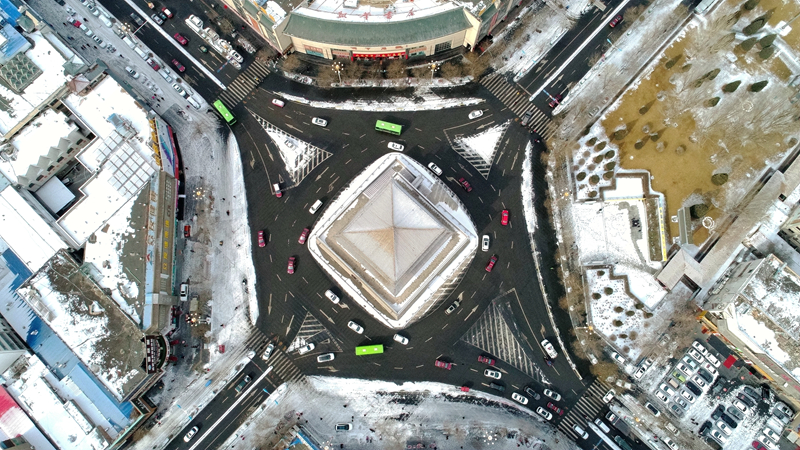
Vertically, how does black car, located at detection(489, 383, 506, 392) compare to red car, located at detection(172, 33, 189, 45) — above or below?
below

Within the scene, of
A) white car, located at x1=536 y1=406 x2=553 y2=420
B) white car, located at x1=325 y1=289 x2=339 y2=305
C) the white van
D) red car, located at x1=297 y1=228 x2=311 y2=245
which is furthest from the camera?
the white van

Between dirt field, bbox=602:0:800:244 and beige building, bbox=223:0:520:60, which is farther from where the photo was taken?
dirt field, bbox=602:0:800:244

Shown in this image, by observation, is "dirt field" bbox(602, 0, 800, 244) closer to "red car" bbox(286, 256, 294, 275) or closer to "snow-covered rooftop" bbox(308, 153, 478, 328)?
"snow-covered rooftop" bbox(308, 153, 478, 328)

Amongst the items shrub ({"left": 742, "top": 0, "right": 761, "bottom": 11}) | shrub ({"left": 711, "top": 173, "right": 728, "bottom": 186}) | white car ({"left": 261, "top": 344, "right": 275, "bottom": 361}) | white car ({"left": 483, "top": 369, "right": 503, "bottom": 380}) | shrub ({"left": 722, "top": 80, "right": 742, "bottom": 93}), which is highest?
shrub ({"left": 742, "top": 0, "right": 761, "bottom": 11})

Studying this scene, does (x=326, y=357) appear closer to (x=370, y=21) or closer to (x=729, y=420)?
(x=370, y=21)

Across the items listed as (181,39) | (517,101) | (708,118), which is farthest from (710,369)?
(181,39)

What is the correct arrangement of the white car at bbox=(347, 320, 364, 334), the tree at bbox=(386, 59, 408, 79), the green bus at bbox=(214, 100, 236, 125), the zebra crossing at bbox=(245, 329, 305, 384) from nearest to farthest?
the white car at bbox=(347, 320, 364, 334), the zebra crossing at bbox=(245, 329, 305, 384), the green bus at bbox=(214, 100, 236, 125), the tree at bbox=(386, 59, 408, 79)

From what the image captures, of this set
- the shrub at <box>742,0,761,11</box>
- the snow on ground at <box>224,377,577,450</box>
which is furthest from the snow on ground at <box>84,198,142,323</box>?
the shrub at <box>742,0,761,11</box>

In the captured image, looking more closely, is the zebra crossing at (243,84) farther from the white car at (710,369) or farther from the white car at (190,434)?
the white car at (710,369)
